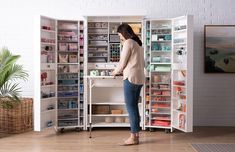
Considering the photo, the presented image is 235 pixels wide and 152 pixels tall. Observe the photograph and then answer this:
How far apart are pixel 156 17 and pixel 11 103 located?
3.03m

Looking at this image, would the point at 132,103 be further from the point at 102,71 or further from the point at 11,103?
the point at 11,103

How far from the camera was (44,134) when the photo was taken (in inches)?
226

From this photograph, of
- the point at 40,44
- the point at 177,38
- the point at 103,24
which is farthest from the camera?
the point at 103,24

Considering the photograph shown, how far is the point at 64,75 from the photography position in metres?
6.07

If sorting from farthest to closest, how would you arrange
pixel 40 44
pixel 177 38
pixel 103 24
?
1. pixel 103 24
2. pixel 177 38
3. pixel 40 44

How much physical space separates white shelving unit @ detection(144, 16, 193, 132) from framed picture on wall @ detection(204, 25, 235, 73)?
82cm

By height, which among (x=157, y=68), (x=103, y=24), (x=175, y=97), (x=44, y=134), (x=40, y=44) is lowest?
(x=44, y=134)

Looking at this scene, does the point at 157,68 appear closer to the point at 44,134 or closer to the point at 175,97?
the point at 175,97

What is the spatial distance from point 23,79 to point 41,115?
1236mm

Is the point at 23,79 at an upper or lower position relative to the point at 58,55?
lower

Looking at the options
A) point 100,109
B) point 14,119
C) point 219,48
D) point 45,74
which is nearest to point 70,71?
point 45,74

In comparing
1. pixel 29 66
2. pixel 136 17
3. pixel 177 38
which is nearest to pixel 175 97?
pixel 177 38

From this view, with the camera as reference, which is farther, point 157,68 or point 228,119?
point 228,119

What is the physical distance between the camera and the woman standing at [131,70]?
4.96 m
